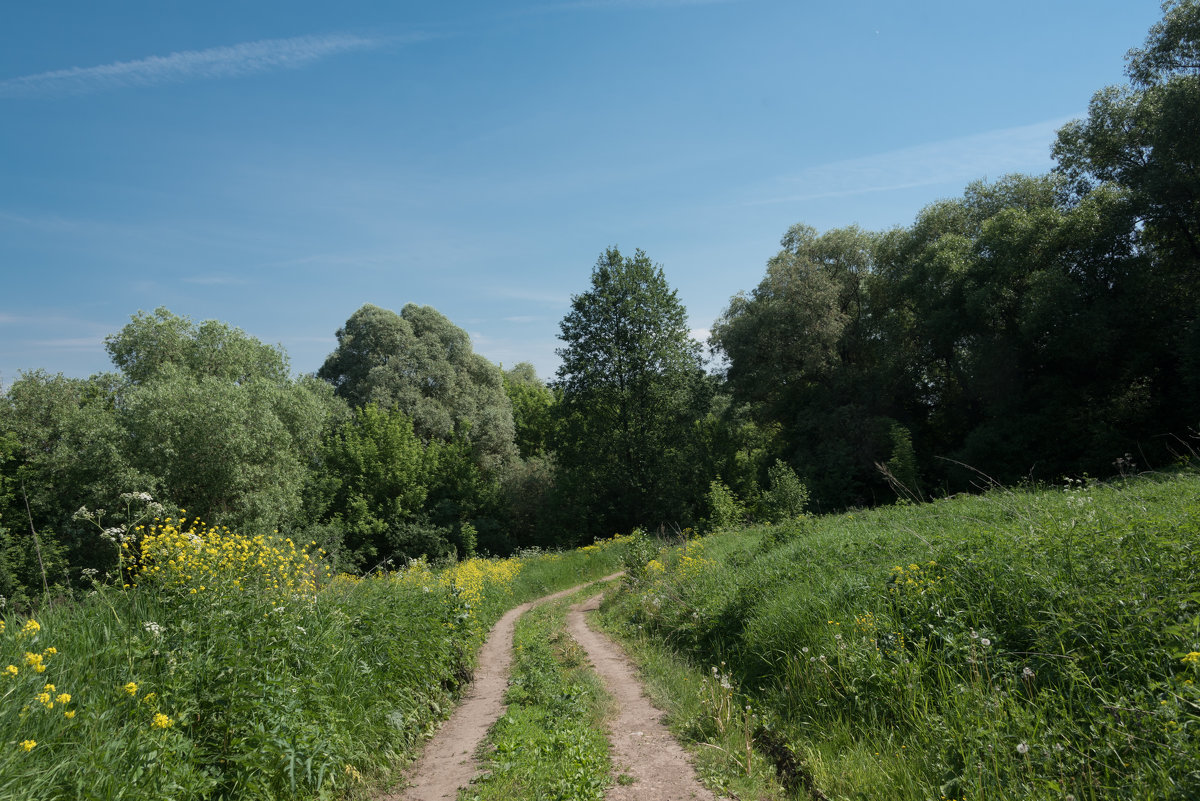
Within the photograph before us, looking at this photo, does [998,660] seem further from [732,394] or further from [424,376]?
[424,376]

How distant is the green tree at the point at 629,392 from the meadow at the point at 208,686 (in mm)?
25797

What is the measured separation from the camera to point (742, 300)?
1447 inches

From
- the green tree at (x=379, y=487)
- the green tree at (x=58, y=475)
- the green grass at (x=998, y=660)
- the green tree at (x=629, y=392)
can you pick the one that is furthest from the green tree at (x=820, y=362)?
the green tree at (x=58, y=475)

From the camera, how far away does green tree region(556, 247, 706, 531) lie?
33.2 metres

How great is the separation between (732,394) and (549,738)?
2981 centimetres

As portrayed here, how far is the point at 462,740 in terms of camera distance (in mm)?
6926

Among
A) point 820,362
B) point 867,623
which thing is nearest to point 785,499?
point 820,362

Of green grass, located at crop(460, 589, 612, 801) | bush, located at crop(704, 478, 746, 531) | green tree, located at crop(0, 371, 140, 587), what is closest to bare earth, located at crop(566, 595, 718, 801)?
green grass, located at crop(460, 589, 612, 801)

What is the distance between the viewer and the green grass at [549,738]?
5.12 metres

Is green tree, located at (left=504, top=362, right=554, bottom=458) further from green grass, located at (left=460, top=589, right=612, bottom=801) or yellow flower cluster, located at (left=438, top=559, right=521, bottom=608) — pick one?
green grass, located at (left=460, top=589, right=612, bottom=801)

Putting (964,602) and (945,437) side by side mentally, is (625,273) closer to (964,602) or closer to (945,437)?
(945,437)

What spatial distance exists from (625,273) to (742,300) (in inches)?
322

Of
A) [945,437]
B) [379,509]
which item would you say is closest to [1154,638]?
[945,437]

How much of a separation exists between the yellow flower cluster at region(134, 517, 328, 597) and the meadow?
2 cm
